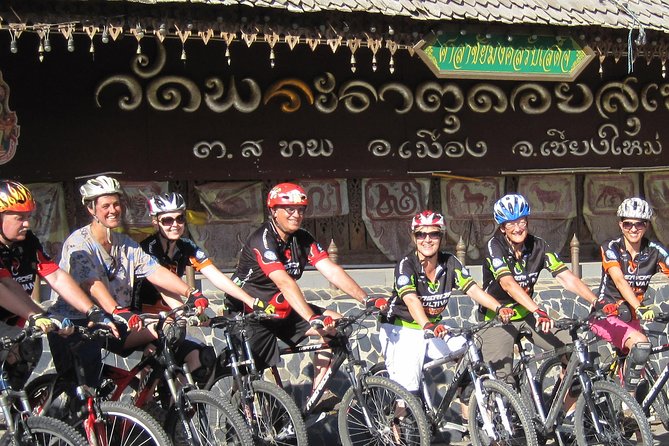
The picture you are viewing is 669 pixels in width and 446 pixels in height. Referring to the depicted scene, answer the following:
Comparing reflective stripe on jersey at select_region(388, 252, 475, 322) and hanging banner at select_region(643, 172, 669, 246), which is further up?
hanging banner at select_region(643, 172, 669, 246)

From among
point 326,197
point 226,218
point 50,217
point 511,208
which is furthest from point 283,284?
point 326,197

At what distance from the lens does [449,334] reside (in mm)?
7230

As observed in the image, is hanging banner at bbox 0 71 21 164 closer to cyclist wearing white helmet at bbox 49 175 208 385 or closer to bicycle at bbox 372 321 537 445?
cyclist wearing white helmet at bbox 49 175 208 385

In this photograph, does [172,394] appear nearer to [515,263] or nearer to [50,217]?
[515,263]

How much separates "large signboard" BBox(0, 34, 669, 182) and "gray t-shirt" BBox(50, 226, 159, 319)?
498 cm

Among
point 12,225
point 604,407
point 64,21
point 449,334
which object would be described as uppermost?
point 64,21

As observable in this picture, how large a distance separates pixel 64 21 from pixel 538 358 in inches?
211

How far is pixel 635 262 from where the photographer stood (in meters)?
8.20

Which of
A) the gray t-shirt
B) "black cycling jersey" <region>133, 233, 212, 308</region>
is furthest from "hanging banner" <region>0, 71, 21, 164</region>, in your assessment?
the gray t-shirt

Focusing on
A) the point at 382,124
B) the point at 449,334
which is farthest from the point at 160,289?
the point at 382,124

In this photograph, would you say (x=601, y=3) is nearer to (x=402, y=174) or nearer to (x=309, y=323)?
(x=402, y=174)

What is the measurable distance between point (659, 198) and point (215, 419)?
10132 millimetres

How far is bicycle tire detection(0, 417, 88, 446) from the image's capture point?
564cm

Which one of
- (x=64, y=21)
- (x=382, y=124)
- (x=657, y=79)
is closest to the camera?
(x=64, y=21)
